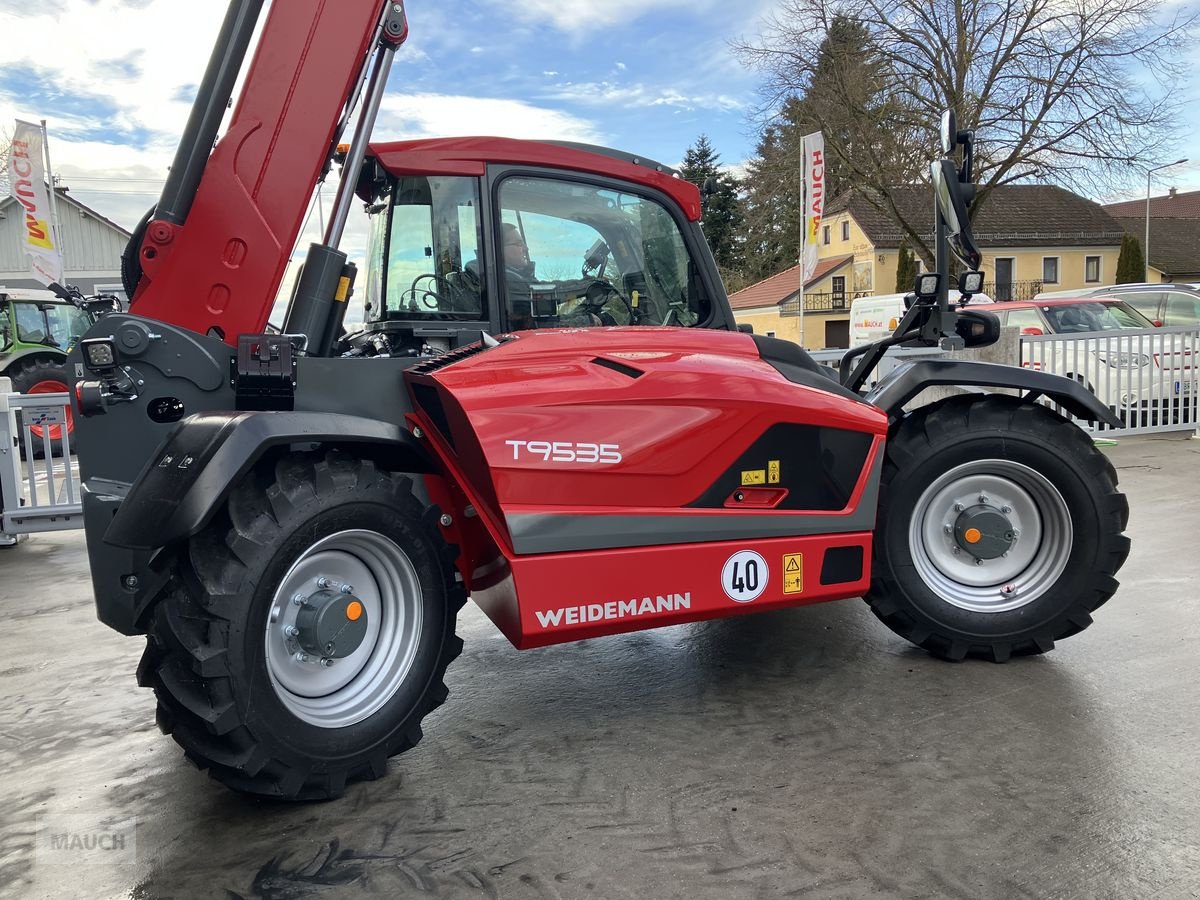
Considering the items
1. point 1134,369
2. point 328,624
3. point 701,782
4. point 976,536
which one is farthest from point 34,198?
point 701,782

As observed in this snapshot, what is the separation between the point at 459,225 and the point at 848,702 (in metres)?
2.42

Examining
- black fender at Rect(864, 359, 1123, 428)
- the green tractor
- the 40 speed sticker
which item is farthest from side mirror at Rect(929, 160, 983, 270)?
the green tractor

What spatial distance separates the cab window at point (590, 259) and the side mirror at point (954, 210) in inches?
42.2

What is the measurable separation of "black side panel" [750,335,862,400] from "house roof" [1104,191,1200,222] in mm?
69644

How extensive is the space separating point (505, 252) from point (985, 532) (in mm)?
2336

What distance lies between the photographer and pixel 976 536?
153 inches

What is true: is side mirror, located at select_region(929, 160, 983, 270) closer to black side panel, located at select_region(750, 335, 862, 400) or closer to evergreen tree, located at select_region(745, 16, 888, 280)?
black side panel, located at select_region(750, 335, 862, 400)

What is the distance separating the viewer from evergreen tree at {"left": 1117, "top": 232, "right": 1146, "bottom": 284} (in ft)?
132

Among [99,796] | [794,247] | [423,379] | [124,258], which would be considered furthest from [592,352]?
[794,247]

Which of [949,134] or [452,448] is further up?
[949,134]

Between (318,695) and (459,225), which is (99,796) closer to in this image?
(318,695)

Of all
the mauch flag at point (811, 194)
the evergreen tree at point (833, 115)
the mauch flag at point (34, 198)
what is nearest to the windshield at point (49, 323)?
the mauch flag at point (34, 198)

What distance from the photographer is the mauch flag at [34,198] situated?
17406mm

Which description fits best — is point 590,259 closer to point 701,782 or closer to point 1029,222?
point 701,782
